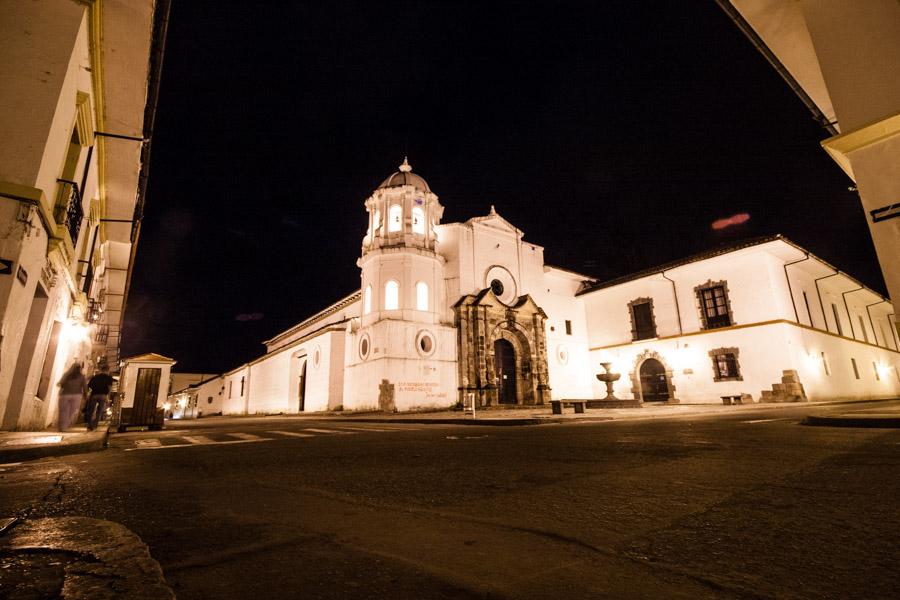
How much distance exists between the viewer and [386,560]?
161 centimetres

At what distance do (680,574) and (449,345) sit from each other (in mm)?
22279

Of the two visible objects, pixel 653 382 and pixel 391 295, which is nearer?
pixel 391 295

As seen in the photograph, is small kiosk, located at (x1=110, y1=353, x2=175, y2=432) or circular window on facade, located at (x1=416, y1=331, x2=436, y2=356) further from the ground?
circular window on facade, located at (x1=416, y1=331, x2=436, y2=356)

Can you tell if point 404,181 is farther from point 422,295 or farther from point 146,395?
point 146,395

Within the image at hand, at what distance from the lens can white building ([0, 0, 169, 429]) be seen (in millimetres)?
5723

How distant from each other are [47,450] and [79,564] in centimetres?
535

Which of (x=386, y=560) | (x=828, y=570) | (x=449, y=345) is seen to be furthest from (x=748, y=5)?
(x=449, y=345)

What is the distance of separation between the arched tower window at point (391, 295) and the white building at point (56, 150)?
12961 mm

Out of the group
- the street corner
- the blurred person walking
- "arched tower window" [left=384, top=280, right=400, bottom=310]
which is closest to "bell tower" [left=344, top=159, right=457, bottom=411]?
"arched tower window" [left=384, top=280, right=400, bottom=310]

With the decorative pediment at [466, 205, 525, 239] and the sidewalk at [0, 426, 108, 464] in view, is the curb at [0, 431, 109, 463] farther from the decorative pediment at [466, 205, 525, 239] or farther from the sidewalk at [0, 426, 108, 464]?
the decorative pediment at [466, 205, 525, 239]

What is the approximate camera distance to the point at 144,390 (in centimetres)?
1371

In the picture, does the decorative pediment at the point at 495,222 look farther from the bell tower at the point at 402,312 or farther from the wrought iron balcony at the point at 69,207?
the wrought iron balcony at the point at 69,207

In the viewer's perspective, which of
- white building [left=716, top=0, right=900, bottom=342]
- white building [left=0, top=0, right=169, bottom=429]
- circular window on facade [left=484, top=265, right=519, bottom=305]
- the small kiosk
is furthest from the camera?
circular window on facade [left=484, top=265, right=519, bottom=305]

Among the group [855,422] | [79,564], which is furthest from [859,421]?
[79,564]
